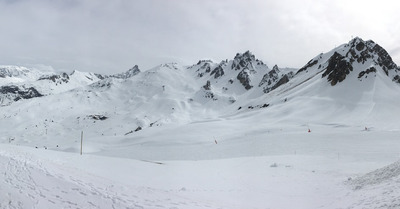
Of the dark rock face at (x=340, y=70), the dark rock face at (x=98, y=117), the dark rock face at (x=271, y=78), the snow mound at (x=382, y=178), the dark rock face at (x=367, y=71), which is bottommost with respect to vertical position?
the snow mound at (x=382, y=178)

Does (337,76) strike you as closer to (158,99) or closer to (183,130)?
(183,130)

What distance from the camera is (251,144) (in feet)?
141

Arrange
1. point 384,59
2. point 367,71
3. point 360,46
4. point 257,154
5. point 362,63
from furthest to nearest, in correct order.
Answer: point 360,46 < point 384,59 < point 362,63 < point 367,71 < point 257,154

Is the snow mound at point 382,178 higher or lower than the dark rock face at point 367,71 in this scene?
lower

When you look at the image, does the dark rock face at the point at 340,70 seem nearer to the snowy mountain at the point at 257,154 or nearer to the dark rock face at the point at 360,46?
the snowy mountain at the point at 257,154

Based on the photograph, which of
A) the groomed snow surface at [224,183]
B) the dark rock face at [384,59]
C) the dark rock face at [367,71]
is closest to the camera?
the groomed snow surface at [224,183]

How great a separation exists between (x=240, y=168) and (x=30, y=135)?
14356 centimetres

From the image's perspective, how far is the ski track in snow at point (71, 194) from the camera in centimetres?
1251

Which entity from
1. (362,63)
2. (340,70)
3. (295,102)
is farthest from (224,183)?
(362,63)

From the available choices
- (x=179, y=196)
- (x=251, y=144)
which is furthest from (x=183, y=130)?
(x=179, y=196)

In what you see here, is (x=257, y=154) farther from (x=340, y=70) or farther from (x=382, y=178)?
(x=340, y=70)

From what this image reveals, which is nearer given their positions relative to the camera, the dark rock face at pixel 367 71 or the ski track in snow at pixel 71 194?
the ski track in snow at pixel 71 194

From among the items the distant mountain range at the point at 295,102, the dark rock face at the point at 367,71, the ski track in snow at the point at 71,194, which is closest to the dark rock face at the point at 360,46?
the distant mountain range at the point at 295,102

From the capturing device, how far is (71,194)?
1355 centimetres
